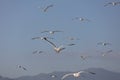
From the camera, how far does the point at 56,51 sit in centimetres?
3691

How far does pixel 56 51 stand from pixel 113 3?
295 inches

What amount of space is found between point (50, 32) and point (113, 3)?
6.85 m

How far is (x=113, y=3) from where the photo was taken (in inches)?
1515

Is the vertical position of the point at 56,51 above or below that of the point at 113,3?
below

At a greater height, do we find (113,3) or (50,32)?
(113,3)

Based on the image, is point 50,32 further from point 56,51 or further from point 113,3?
point 113,3

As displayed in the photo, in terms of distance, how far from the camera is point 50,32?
38344 mm

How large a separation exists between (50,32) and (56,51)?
240 centimetres

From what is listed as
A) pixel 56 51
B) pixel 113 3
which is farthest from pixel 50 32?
pixel 113 3
